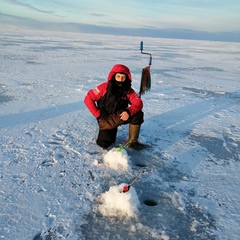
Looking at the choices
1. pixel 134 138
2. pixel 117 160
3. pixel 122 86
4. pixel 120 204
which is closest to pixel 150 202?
pixel 120 204

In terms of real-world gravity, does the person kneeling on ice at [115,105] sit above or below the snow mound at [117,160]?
above

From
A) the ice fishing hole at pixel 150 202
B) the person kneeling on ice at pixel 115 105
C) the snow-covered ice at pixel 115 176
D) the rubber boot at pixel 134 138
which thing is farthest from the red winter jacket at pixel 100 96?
the ice fishing hole at pixel 150 202

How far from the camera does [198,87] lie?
26.2ft

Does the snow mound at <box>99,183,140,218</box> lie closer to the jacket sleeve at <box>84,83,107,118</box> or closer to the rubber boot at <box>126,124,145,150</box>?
the rubber boot at <box>126,124,145,150</box>

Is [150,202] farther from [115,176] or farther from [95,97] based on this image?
[95,97]

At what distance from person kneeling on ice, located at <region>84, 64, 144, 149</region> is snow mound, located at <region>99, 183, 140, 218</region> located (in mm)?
1184

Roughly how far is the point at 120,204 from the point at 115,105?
4.88ft

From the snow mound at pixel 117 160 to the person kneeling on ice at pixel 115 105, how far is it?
1.20 ft

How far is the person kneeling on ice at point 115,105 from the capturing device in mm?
3350

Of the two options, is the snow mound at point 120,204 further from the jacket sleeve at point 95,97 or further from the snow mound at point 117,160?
the jacket sleeve at point 95,97

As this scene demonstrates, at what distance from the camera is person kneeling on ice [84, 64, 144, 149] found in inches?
132

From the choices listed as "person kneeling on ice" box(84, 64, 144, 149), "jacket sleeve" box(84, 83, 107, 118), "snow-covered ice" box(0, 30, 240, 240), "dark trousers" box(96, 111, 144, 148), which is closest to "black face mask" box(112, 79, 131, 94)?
"person kneeling on ice" box(84, 64, 144, 149)

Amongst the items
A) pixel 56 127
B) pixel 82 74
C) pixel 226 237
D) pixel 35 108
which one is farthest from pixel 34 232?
pixel 82 74

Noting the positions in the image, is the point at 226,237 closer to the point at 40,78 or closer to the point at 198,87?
the point at 198,87
